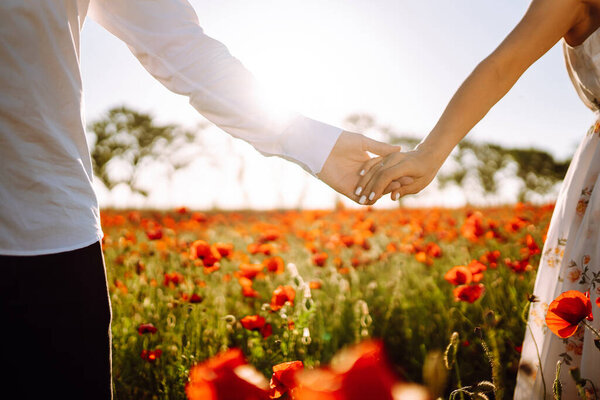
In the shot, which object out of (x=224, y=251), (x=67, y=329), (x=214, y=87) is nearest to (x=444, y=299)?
(x=224, y=251)

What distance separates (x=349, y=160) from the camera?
1.66m

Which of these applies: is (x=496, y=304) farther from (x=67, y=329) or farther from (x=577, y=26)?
(x=67, y=329)

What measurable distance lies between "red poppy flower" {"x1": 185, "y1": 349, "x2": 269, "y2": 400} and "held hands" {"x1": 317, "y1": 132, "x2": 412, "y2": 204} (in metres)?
1.07

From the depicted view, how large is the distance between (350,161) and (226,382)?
50.1 inches

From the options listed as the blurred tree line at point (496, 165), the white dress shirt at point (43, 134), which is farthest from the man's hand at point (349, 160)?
the blurred tree line at point (496, 165)

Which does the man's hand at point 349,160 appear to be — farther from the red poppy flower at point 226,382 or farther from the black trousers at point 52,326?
the red poppy flower at point 226,382

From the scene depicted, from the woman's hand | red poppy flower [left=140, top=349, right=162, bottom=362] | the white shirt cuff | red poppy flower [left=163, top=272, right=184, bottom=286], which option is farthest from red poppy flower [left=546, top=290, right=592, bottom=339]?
red poppy flower [left=163, top=272, right=184, bottom=286]

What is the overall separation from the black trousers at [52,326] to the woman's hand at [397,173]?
96 cm

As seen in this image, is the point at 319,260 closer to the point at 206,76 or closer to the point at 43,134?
the point at 206,76

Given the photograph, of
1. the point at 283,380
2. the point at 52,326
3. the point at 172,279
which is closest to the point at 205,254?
the point at 172,279

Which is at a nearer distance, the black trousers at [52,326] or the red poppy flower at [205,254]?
the black trousers at [52,326]

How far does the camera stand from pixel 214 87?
4.53ft

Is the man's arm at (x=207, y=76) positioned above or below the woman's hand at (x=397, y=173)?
above

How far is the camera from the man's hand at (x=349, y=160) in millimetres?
1573
